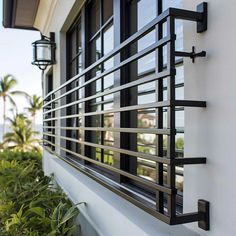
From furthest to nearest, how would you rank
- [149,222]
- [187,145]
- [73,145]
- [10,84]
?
[10,84]
[73,145]
[149,222]
[187,145]

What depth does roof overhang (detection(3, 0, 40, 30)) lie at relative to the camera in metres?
5.15

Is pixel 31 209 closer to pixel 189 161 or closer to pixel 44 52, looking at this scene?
pixel 189 161

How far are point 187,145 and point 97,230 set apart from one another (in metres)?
0.99

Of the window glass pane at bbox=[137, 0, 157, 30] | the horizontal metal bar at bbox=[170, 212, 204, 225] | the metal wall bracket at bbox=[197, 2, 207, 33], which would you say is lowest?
the horizontal metal bar at bbox=[170, 212, 204, 225]

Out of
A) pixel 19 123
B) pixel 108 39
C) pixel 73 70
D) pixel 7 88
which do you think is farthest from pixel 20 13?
pixel 7 88

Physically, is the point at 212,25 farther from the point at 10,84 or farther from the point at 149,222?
the point at 10,84

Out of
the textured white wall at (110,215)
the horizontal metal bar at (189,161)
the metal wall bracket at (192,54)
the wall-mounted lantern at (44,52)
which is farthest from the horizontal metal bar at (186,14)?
the wall-mounted lantern at (44,52)

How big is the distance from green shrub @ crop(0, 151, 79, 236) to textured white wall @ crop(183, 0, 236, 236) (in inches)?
42.6

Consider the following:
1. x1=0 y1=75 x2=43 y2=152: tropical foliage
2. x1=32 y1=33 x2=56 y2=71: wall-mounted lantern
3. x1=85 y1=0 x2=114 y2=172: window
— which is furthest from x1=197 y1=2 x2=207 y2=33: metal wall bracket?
x1=0 y1=75 x2=43 y2=152: tropical foliage

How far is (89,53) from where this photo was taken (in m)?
3.13

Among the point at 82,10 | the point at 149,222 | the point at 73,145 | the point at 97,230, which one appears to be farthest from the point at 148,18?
the point at 73,145

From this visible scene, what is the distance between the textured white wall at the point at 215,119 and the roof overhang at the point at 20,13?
4469 millimetres

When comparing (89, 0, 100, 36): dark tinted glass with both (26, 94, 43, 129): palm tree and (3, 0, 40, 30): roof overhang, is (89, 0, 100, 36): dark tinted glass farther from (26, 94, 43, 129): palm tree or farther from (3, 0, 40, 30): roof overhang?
(26, 94, 43, 129): palm tree

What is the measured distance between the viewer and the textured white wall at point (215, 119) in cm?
105
